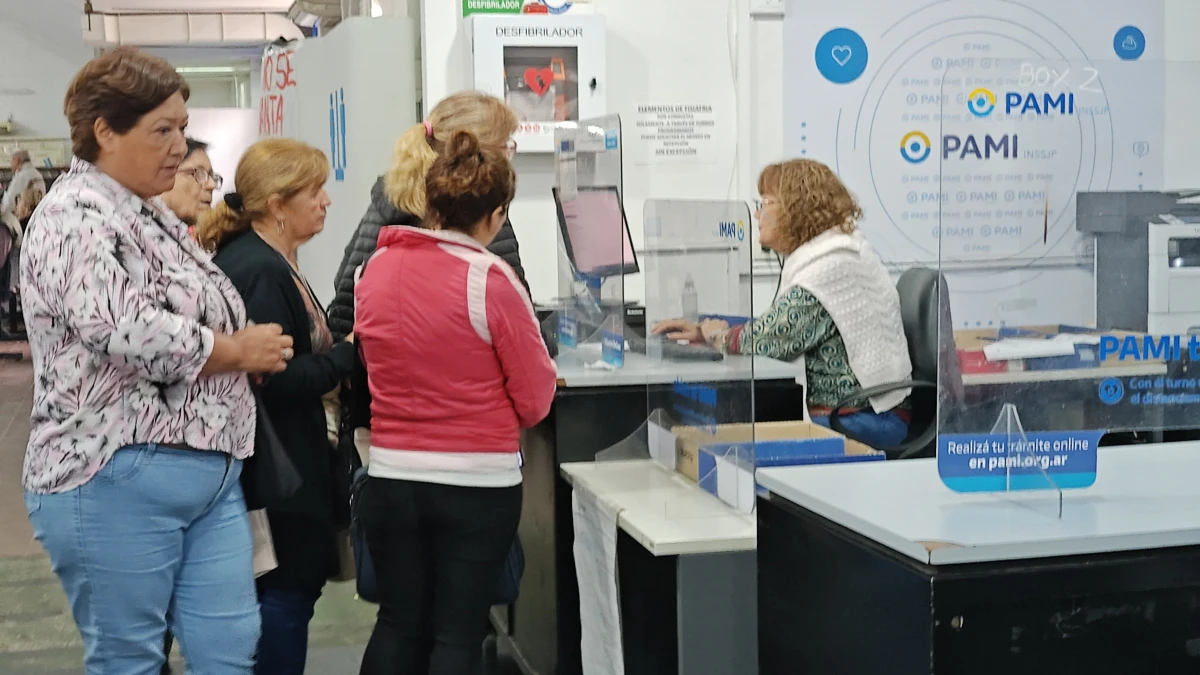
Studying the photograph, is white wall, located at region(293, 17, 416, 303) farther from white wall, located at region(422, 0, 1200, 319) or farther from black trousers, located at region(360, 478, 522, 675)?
black trousers, located at region(360, 478, 522, 675)

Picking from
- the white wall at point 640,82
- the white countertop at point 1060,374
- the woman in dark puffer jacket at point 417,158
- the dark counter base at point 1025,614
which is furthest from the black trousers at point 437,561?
the white wall at point 640,82

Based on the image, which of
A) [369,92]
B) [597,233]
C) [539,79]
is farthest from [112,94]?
[369,92]

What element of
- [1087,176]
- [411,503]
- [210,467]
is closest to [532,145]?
[411,503]

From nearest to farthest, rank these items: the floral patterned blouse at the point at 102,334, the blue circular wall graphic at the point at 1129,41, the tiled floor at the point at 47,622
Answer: the floral patterned blouse at the point at 102,334 → the tiled floor at the point at 47,622 → the blue circular wall graphic at the point at 1129,41

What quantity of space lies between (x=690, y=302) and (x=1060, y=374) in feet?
3.43

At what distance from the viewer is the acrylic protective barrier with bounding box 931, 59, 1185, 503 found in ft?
4.92

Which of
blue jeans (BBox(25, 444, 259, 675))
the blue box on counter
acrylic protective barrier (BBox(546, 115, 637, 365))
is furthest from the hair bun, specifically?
the blue box on counter

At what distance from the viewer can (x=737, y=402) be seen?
2.26 m

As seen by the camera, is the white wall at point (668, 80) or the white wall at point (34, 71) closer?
the white wall at point (668, 80)

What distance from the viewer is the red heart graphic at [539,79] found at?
4523 millimetres

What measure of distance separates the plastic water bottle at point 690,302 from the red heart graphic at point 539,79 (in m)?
2.22

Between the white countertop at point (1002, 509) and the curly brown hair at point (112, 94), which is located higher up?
the curly brown hair at point (112, 94)

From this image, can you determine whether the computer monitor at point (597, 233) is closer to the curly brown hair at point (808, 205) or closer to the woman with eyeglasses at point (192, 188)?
the curly brown hair at point (808, 205)

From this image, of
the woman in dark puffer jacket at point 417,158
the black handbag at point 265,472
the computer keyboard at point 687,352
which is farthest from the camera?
the woman in dark puffer jacket at point 417,158
